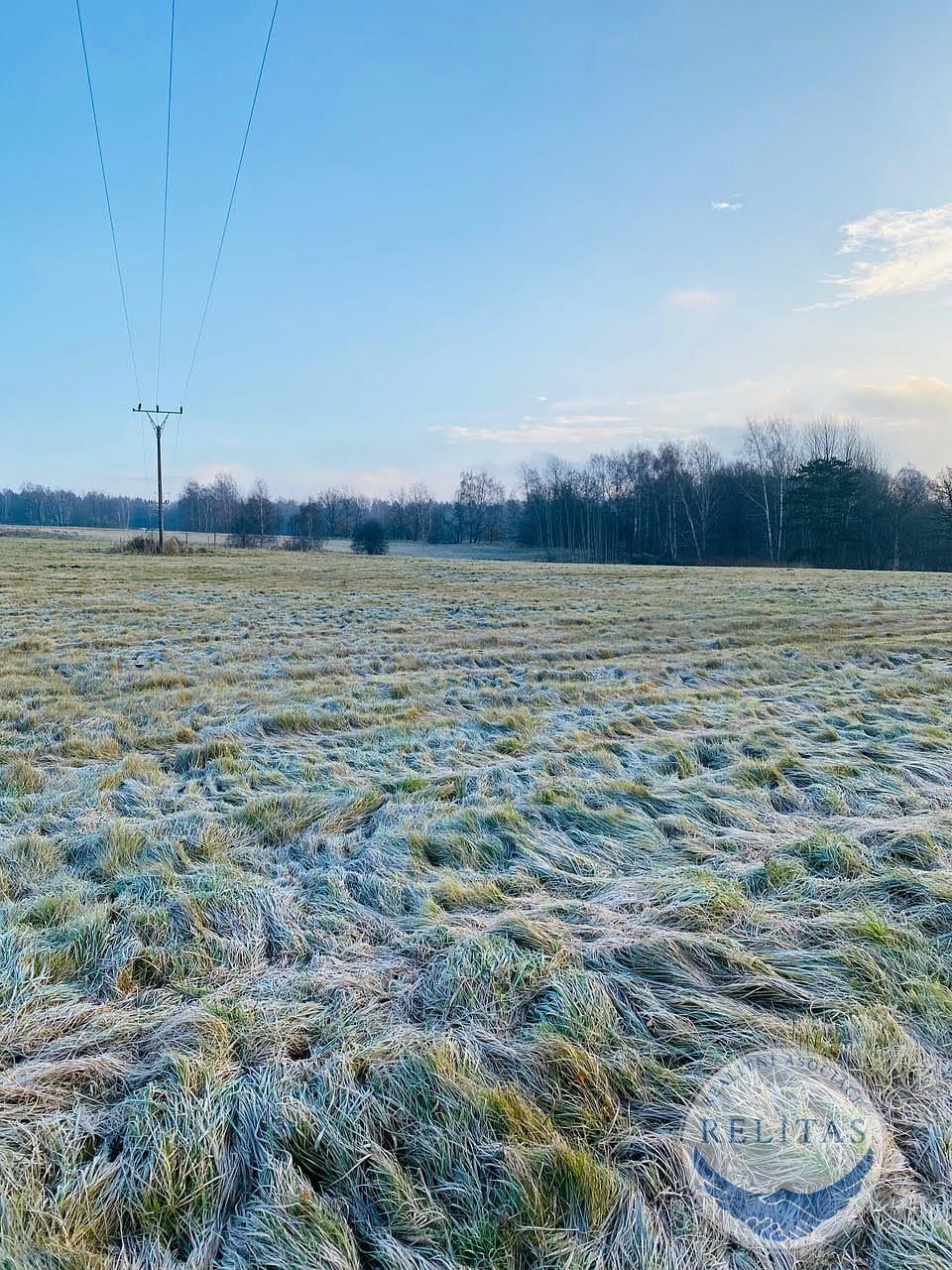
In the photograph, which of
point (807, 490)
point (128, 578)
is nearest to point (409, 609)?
point (128, 578)

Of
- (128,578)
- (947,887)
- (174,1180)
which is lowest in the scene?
(174,1180)

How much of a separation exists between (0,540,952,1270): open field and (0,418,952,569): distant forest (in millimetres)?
47075

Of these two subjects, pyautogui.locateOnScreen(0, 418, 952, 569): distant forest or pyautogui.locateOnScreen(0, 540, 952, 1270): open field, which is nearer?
pyautogui.locateOnScreen(0, 540, 952, 1270): open field

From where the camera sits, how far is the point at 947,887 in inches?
108

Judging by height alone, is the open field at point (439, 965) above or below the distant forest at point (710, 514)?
below

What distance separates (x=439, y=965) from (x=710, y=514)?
183 feet

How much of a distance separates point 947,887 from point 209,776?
13.4 feet

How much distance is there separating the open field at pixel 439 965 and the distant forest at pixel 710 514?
47.1 m

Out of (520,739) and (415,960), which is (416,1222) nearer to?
(415,960)

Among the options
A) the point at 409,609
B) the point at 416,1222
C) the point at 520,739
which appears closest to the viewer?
the point at 416,1222

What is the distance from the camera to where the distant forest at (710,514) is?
4641cm

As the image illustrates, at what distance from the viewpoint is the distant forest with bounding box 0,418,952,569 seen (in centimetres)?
4641

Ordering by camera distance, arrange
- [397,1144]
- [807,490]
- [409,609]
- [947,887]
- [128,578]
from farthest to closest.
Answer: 1. [807,490]
2. [128,578]
3. [409,609]
4. [947,887]
5. [397,1144]

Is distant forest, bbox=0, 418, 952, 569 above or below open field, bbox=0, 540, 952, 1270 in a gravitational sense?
above
